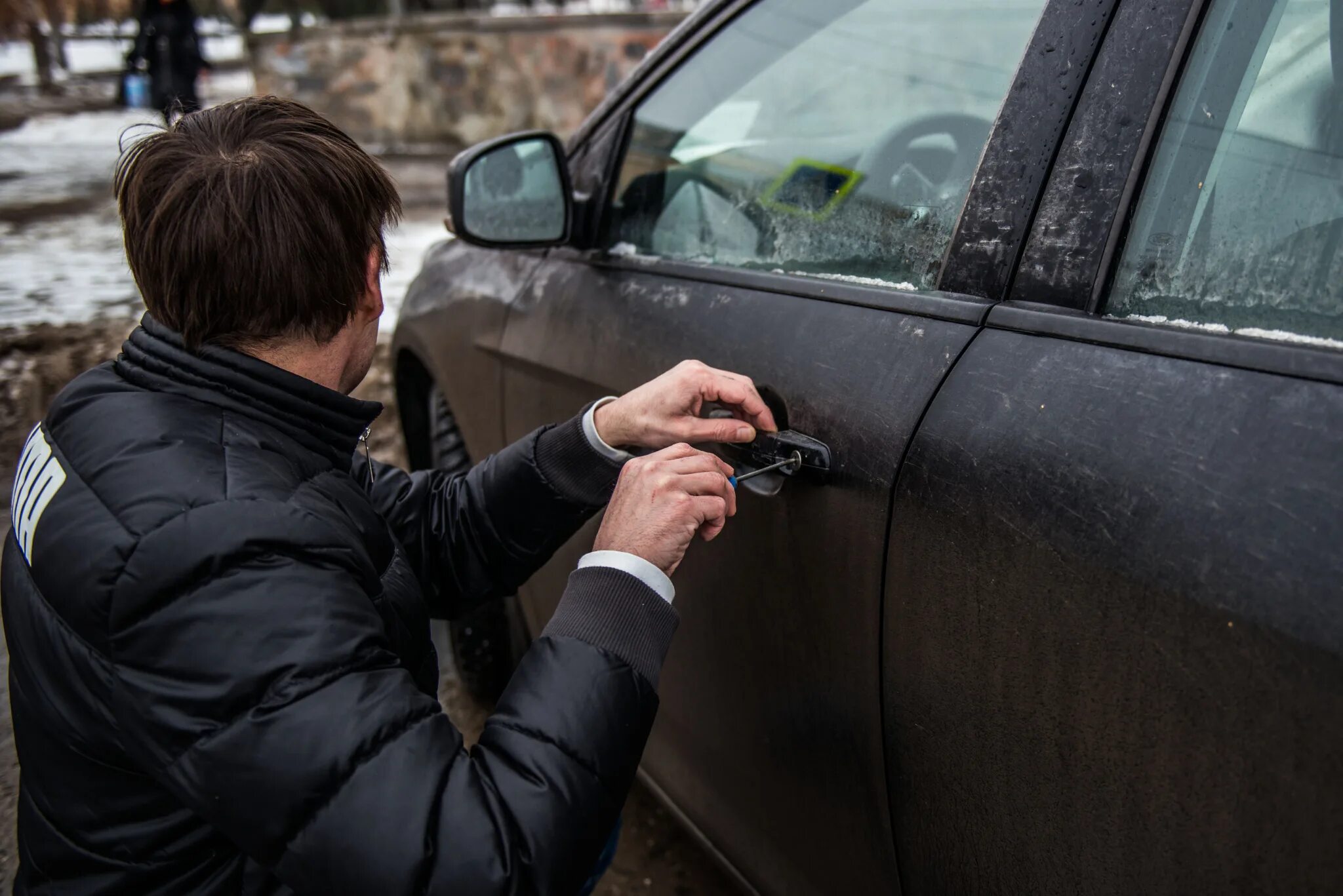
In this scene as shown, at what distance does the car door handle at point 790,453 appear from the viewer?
1277mm

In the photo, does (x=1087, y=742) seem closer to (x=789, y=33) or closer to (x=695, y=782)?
(x=695, y=782)

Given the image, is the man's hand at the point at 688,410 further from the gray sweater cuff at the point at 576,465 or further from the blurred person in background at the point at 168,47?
the blurred person in background at the point at 168,47

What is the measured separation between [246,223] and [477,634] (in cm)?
159

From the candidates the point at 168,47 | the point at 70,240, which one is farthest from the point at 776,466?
the point at 168,47

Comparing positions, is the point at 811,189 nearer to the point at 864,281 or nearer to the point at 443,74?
the point at 864,281

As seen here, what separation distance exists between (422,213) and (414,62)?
3019 mm

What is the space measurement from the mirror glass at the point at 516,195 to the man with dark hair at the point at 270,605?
Result: 70 centimetres

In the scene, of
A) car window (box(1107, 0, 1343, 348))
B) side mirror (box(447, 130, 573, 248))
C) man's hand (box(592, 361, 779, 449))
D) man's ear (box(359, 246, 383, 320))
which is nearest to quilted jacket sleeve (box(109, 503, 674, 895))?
man's ear (box(359, 246, 383, 320))

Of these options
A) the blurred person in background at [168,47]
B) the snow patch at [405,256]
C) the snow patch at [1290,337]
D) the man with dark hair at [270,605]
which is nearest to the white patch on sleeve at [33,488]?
the man with dark hair at [270,605]

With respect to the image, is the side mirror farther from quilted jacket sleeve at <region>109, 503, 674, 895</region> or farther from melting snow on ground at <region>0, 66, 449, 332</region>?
quilted jacket sleeve at <region>109, 503, 674, 895</region>

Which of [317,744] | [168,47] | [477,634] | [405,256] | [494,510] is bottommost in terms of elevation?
[405,256]

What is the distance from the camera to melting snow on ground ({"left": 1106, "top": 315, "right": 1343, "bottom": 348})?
3.06 ft

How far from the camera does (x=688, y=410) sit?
1.45 meters

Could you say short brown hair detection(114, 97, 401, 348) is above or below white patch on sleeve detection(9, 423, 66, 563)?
above
